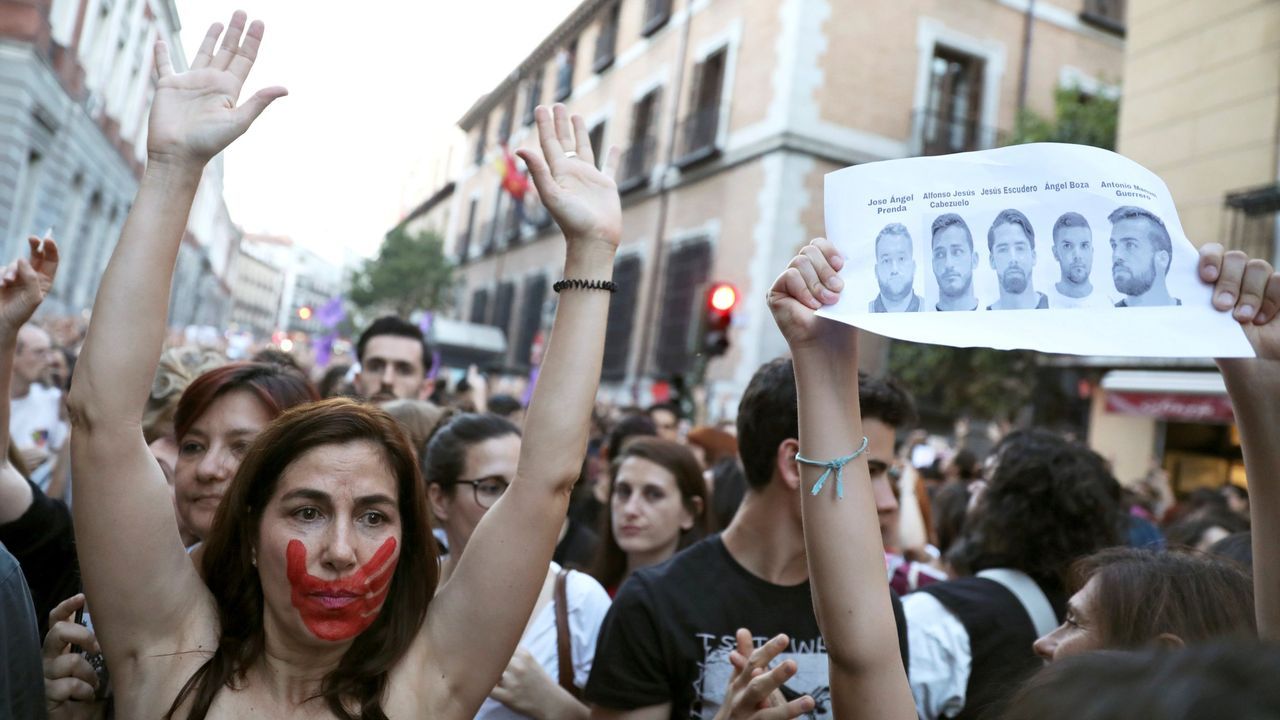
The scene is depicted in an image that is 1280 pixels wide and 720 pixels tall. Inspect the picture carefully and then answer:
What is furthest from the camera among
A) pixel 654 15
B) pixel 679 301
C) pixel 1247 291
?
pixel 654 15

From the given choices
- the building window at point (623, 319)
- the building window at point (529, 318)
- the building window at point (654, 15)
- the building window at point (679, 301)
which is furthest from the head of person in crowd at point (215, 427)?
the building window at point (529, 318)

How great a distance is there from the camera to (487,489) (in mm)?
3057

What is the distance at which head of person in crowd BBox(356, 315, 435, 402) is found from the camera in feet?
17.0

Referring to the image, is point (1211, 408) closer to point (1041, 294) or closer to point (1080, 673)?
point (1041, 294)

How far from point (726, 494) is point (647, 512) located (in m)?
0.51

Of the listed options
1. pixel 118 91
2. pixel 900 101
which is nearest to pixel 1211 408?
pixel 900 101

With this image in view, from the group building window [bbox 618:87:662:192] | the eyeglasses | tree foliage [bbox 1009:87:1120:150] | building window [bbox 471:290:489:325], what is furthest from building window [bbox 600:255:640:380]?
the eyeglasses

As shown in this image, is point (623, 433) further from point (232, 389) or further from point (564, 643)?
point (232, 389)

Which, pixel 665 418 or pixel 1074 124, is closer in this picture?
pixel 665 418

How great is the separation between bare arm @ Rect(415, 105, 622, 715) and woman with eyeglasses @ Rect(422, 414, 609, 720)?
25.1 inches

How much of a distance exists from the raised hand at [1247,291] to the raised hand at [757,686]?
0.92m

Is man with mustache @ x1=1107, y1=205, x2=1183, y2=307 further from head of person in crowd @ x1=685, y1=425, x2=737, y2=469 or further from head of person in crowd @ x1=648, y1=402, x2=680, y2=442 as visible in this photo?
head of person in crowd @ x1=648, y1=402, x2=680, y2=442

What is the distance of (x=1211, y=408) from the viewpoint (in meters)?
10.6

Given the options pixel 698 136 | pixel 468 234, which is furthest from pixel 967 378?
pixel 468 234
